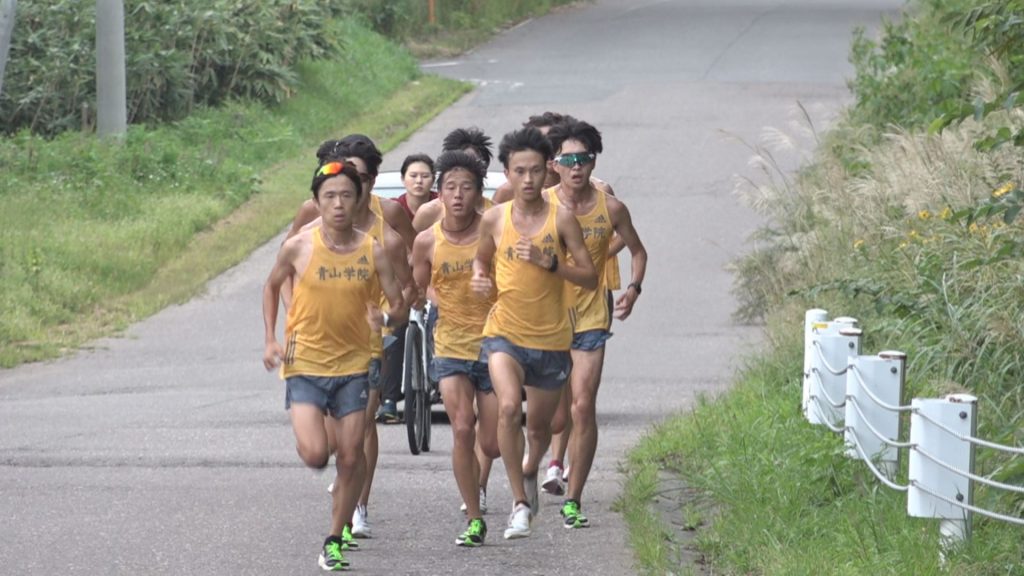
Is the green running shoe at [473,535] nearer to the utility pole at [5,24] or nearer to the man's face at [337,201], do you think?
the man's face at [337,201]

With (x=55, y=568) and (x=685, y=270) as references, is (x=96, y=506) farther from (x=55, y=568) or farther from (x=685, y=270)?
(x=685, y=270)

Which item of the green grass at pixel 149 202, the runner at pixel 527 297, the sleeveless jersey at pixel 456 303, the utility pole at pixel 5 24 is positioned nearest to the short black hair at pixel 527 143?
the runner at pixel 527 297

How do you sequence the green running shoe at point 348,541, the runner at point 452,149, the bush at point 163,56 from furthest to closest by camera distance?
the bush at point 163,56 → the runner at point 452,149 → the green running shoe at point 348,541

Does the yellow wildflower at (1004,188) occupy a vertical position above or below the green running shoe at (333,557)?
above

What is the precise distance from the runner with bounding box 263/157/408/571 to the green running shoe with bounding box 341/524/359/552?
10 centimetres

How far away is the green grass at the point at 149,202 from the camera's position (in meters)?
19.9

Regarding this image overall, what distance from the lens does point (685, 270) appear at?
22.1m

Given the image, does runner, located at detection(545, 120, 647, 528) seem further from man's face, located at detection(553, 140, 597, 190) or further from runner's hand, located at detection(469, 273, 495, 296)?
runner's hand, located at detection(469, 273, 495, 296)

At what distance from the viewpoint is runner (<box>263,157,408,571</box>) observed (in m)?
8.88

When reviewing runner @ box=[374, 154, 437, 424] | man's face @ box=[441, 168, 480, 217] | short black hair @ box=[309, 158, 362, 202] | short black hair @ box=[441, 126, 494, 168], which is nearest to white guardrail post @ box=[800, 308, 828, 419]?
man's face @ box=[441, 168, 480, 217]

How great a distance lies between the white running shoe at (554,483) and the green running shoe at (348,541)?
1561mm

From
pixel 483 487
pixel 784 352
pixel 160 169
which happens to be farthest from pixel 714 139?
pixel 483 487

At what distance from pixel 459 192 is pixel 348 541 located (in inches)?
76.0

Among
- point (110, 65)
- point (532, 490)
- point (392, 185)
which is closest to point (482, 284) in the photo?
point (532, 490)
